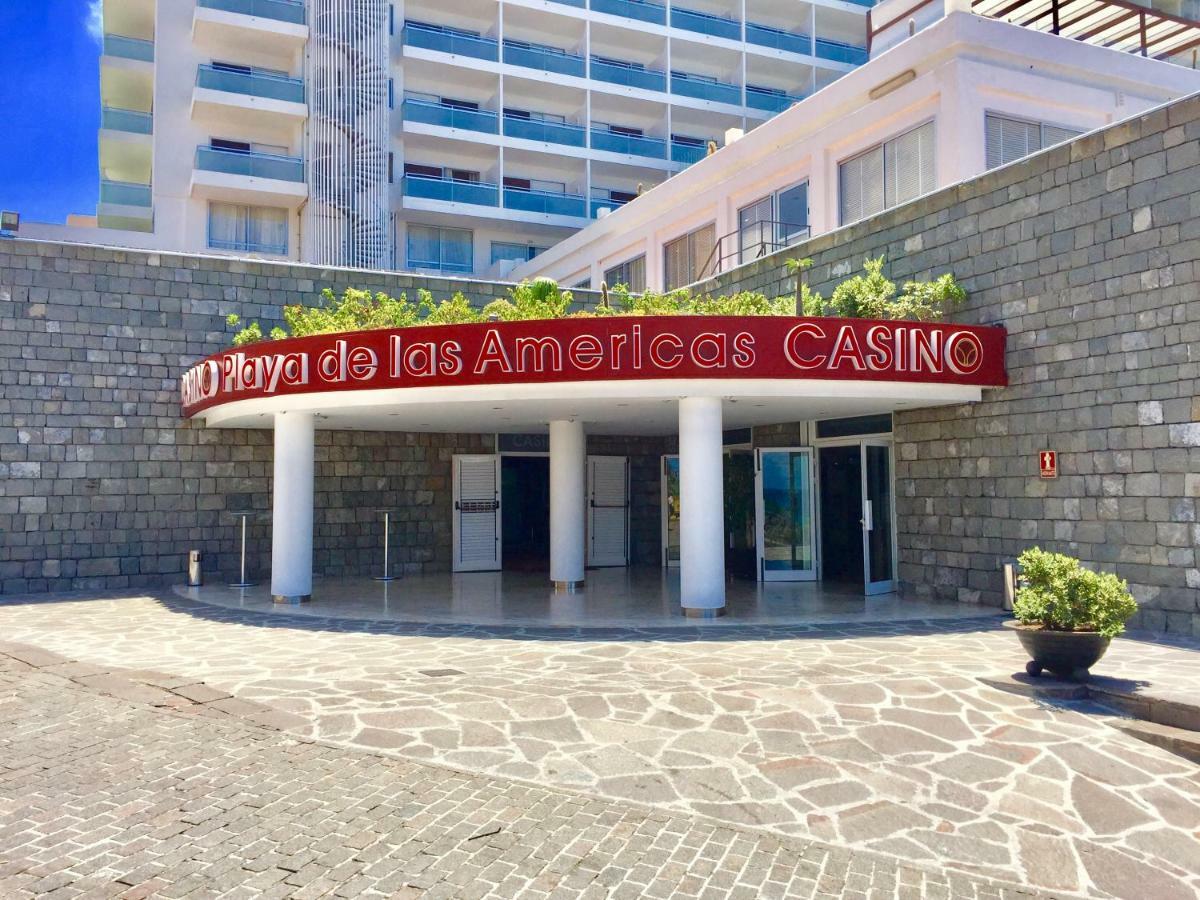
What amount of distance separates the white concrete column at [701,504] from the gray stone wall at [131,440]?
7.86m

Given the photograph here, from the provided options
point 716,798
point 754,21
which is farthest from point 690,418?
point 754,21

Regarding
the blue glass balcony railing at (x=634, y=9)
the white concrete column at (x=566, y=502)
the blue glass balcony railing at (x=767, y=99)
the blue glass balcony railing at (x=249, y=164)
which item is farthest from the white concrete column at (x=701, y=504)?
the blue glass balcony railing at (x=767, y=99)

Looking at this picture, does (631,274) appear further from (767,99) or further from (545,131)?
(767,99)

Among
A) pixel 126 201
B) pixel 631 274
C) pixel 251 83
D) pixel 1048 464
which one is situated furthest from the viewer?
pixel 126 201

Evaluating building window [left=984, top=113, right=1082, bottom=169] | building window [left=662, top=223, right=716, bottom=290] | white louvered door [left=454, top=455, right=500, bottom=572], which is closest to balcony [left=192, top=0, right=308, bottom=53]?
building window [left=662, top=223, right=716, bottom=290]

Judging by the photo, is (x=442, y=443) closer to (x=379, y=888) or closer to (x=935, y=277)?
(x=935, y=277)

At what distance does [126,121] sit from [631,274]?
19.5 metres

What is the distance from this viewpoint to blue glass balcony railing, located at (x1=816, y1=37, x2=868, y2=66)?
120 feet

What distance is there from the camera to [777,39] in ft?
116

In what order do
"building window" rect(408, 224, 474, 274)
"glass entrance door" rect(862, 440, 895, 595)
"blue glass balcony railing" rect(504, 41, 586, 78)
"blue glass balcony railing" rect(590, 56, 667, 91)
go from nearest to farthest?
"glass entrance door" rect(862, 440, 895, 595) → "building window" rect(408, 224, 474, 274) → "blue glass balcony railing" rect(504, 41, 586, 78) → "blue glass balcony railing" rect(590, 56, 667, 91)

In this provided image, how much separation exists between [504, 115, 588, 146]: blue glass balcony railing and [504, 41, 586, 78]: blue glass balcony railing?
1.89 m

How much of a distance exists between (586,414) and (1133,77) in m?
12.2

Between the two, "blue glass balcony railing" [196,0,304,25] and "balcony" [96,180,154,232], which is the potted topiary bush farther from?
"balcony" [96,180,154,232]

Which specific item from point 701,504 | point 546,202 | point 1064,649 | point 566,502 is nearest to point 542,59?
point 546,202
